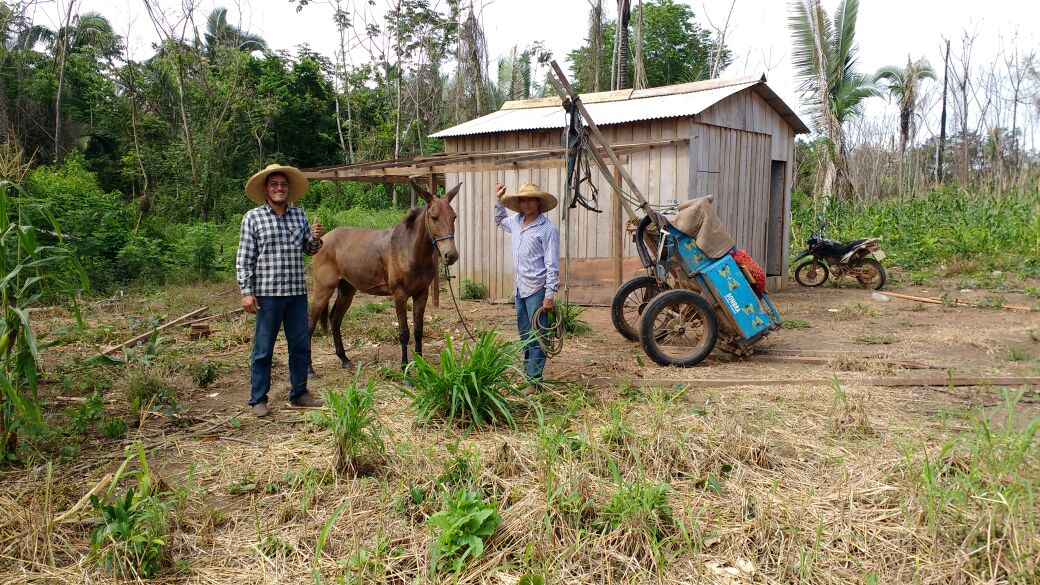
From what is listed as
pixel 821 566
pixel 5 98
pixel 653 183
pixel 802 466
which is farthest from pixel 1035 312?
pixel 5 98

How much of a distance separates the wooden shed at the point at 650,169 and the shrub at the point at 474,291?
0.12m

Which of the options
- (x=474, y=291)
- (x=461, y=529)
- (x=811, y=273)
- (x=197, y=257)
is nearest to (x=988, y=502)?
(x=461, y=529)

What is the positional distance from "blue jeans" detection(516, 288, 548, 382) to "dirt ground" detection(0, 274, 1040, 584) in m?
0.20

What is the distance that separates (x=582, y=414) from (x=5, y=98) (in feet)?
71.6

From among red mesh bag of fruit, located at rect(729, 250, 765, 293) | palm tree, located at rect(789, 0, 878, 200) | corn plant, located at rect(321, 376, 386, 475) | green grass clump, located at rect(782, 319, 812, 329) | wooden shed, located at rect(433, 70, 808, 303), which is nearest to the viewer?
corn plant, located at rect(321, 376, 386, 475)

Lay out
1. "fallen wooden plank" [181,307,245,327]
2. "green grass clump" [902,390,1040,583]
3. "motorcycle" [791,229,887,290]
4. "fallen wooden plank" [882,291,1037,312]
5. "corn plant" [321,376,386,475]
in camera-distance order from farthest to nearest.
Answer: "motorcycle" [791,229,887,290] < "fallen wooden plank" [882,291,1037,312] < "fallen wooden plank" [181,307,245,327] < "corn plant" [321,376,386,475] < "green grass clump" [902,390,1040,583]

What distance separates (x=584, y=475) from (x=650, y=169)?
708 centimetres

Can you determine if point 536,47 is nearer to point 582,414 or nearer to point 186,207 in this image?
point 186,207

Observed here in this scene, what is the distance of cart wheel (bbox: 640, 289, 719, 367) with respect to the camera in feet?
19.6

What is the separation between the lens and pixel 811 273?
12.3 metres

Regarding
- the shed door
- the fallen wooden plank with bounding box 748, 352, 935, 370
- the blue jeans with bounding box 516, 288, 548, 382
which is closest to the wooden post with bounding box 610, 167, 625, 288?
the shed door

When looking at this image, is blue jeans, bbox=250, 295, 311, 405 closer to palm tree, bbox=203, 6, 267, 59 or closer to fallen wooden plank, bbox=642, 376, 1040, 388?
fallen wooden plank, bbox=642, 376, 1040, 388

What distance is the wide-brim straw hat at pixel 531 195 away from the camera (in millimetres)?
5035

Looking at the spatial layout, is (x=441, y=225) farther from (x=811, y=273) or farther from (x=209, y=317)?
(x=811, y=273)
